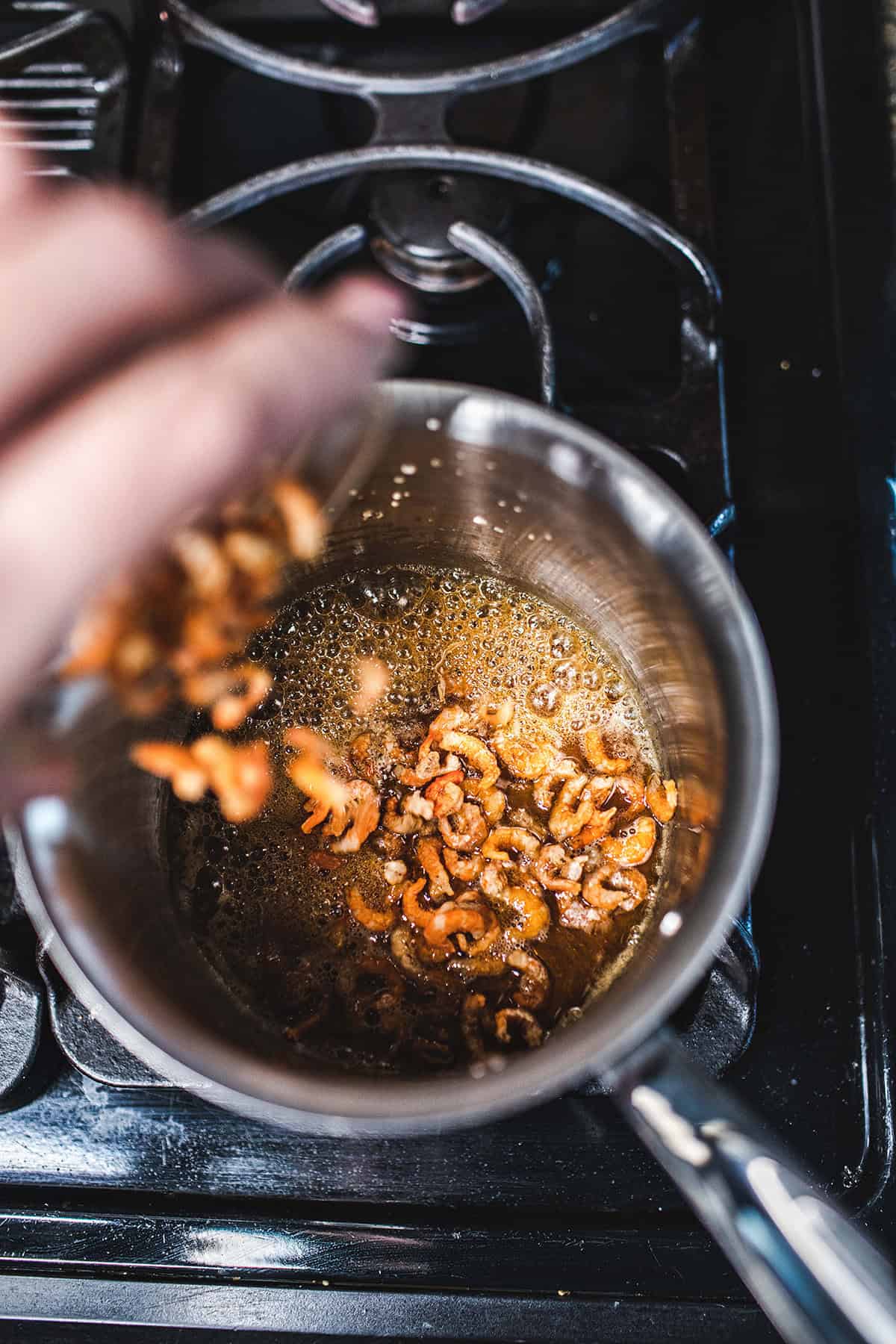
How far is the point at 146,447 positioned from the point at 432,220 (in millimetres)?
463

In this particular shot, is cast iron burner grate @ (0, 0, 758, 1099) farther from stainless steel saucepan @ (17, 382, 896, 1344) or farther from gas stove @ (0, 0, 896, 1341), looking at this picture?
stainless steel saucepan @ (17, 382, 896, 1344)

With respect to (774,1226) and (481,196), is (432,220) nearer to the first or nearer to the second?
(481,196)

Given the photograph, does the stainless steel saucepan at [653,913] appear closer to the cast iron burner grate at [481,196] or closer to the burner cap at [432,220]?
the cast iron burner grate at [481,196]

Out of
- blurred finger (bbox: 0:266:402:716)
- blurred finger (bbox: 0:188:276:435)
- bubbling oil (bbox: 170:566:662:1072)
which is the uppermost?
blurred finger (bbox: 0:188:276:435)

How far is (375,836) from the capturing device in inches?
27.7

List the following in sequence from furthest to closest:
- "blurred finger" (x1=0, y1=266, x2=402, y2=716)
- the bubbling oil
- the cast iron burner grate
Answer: the cast iron burner grate, the bubbling oil, "blurred finger" (x1=0, y1=266, x2=402, y2=716)

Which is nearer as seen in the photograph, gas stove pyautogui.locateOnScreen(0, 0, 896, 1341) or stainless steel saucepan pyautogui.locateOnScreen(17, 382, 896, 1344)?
stainless steel saucepan pyautogui.locateOnScreen(17, 382, 896, 1344)

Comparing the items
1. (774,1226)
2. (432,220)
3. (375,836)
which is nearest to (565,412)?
(432,220)

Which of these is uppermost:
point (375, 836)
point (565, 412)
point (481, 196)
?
point (481, 196)

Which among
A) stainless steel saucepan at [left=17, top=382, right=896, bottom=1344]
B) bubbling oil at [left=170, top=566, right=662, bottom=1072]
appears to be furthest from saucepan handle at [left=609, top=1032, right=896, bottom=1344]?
bubbling oil at [left=170, top=566, right=662, bottom=1072]

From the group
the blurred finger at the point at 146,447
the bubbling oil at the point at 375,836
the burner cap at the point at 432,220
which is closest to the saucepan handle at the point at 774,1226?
the bubbling oil at the point at 375,836

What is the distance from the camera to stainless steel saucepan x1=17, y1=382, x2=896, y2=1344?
0.47 meters

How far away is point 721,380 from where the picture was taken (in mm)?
796

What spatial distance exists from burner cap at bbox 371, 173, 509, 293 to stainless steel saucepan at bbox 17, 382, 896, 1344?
0.26 meters
